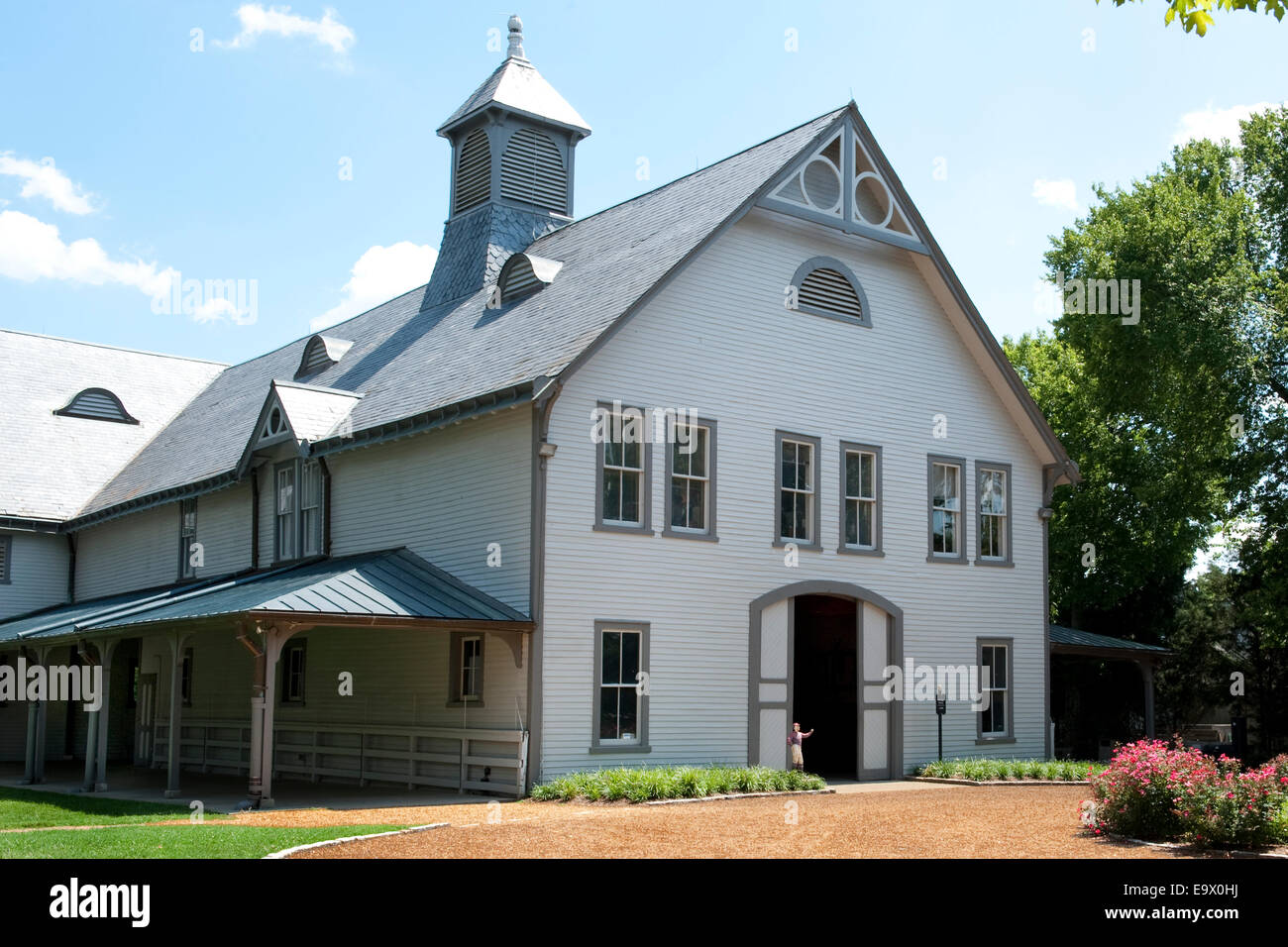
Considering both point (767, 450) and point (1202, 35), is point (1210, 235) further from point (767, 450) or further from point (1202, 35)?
point (1202, 35)

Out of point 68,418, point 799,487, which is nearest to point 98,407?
point 68,418

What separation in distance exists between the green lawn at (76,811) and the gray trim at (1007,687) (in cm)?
1405

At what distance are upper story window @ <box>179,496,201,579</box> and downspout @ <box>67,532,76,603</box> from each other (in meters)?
5.77

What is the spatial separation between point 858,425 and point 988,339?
11.4ft

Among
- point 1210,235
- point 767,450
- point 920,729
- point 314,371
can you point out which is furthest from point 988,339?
point 314,371

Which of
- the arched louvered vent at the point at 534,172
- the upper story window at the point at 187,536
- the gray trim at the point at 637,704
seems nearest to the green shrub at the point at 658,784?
the gray trim at the point at 637,704

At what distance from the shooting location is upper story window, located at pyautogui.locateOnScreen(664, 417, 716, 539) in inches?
854

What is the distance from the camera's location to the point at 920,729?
80.7 feet

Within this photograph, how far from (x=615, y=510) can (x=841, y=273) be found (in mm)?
6430

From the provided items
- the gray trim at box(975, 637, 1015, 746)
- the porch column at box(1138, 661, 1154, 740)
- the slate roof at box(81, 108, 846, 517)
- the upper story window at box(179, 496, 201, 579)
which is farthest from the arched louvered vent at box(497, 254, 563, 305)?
the porch column at box(1138, 661, 1154, 740)

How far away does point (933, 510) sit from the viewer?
995 inches

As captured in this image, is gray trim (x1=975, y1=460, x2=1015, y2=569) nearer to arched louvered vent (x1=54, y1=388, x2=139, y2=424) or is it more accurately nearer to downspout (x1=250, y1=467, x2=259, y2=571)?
downspout (x1=250, y1=467, x2=259, y2=571)

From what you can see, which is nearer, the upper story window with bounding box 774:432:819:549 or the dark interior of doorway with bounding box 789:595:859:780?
the upper story window with bounding box 774:432:819:549

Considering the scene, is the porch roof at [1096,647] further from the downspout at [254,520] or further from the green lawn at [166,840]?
the green lawn at [166,840]
